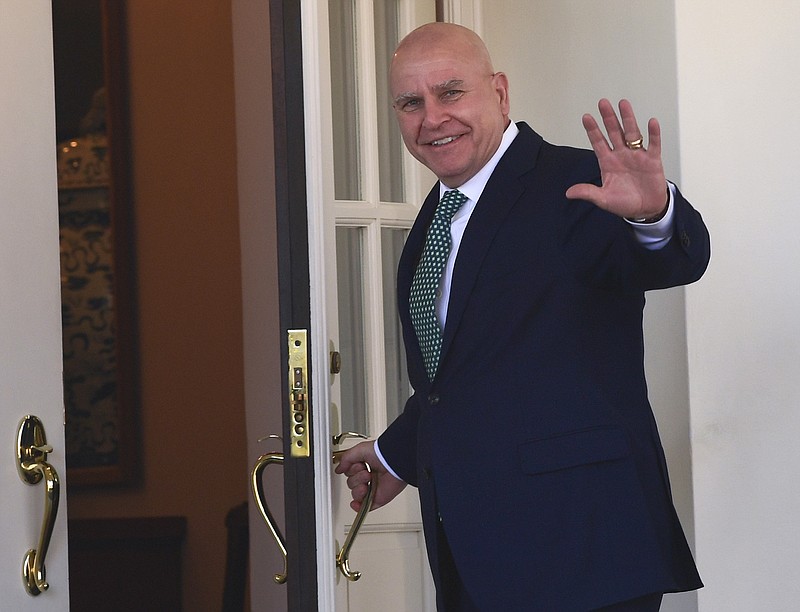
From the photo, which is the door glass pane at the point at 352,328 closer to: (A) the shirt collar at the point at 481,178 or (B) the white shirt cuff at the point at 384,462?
(B) the white shirt cuff at the point at 384,462

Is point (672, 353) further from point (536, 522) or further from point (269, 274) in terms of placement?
point (269, 274)

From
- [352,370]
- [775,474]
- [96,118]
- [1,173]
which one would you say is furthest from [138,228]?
[775,474]

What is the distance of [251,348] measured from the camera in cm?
329

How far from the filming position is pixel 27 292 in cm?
194

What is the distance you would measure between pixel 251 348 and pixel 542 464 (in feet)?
5.73

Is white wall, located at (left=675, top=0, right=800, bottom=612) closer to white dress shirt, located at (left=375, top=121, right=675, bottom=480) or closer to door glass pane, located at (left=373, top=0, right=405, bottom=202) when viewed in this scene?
white dress shirt, located at (left=375, top=121, right=675, bottom=480)

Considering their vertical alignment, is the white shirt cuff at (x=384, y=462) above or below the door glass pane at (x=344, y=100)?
below

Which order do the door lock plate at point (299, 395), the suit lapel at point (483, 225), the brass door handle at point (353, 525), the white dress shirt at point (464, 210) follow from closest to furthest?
the suit lapel at point (483, 225) → the white dress shirt at point (464, 210) → the door lock plate at point (299, 395) → the brass door handle at point (353, 525)

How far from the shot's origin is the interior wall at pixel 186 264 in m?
4.59

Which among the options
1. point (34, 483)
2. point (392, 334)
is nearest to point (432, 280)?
point (392, 334)

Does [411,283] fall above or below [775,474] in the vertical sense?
above

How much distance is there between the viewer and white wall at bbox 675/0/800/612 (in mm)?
2299

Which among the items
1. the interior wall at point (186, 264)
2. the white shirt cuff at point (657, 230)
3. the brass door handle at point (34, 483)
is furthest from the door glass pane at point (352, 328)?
the interior wall at point (186, 264)

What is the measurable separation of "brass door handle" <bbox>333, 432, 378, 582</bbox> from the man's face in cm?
59
